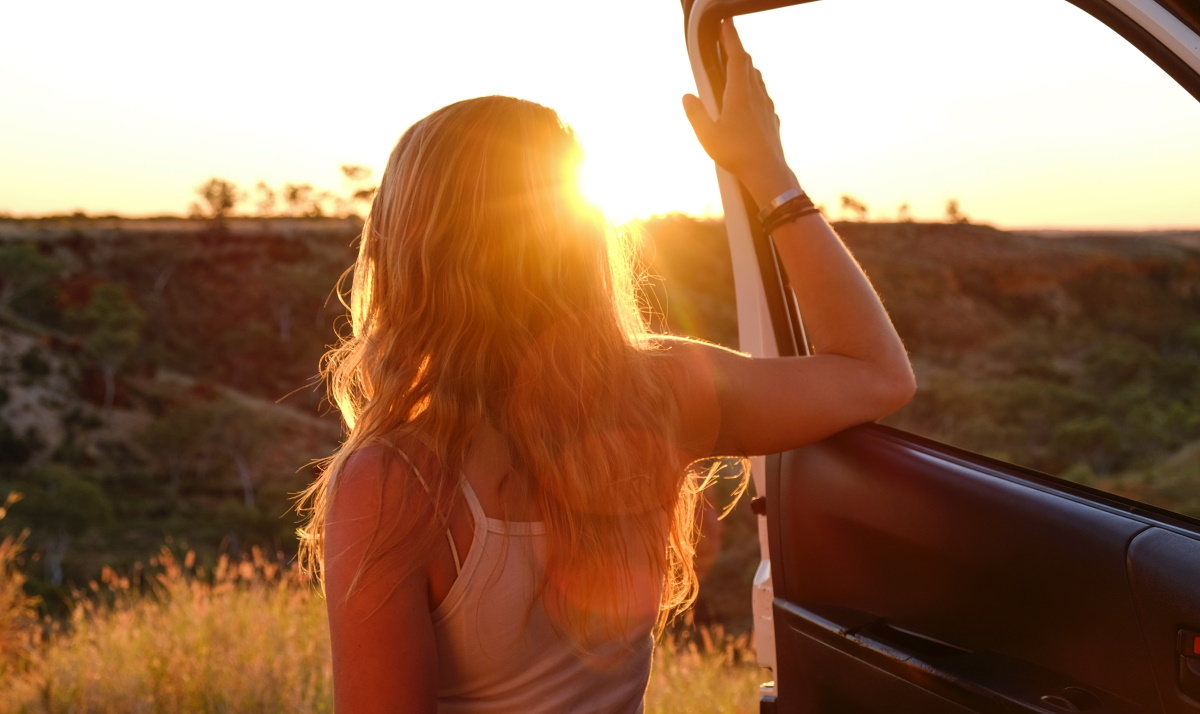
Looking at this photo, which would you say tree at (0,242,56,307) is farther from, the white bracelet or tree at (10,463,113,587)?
the white bracelet

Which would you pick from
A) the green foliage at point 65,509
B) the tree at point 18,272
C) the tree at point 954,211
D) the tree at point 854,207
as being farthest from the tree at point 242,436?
the tree at point 854,207

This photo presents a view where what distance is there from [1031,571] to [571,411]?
2.49 feet

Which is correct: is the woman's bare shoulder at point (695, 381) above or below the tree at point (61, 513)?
above

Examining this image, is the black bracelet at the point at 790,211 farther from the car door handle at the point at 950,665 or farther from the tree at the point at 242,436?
the tree at the point at 242,436

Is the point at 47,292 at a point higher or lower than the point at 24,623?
higher

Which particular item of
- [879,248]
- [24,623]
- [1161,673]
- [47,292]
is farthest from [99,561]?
[1161,673]

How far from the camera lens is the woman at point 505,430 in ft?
3.44

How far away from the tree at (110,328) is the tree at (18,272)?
11.3ft

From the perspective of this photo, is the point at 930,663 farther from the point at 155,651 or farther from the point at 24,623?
the point at 24,623

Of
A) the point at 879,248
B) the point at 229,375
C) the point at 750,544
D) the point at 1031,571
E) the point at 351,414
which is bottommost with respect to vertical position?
the point at 750,544

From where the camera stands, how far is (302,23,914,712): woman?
3.44 ft

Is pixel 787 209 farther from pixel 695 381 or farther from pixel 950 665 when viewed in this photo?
pixel 950 665

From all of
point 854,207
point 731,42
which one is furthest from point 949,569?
point 854,207

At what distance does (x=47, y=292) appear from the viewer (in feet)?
174
